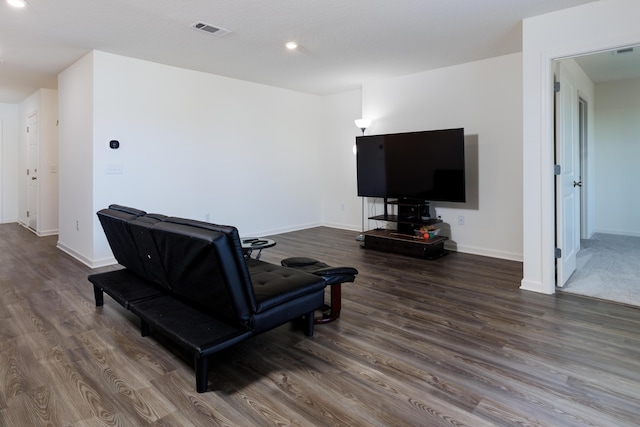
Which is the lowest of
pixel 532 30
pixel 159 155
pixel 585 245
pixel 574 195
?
pixel 585 245

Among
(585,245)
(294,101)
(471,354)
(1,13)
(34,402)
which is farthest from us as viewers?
(294,101)

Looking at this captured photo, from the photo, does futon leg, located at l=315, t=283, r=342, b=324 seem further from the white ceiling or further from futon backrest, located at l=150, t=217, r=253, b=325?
the white ceiling

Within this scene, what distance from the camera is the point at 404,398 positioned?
184 cm

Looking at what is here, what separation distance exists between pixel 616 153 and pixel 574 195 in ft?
9.29

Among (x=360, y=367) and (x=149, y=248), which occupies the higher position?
(x=149, y=248)

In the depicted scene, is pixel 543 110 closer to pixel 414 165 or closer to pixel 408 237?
pixel 414 165

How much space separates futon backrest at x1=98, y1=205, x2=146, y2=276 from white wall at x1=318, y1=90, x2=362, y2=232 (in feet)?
13.7

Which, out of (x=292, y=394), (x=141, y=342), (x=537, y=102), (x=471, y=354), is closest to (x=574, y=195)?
(x=537, y=102)

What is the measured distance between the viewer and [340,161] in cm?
671

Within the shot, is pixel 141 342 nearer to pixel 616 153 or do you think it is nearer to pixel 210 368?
pixel 210 368

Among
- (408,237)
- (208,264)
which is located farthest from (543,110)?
(208,264)

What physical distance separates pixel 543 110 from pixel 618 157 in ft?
12.6

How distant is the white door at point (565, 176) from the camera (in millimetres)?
3352

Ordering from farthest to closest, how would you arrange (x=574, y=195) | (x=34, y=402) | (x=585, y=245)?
1. (x=585, y=245)
2. (x=574, y=195)
3. (x=34, y=402)
